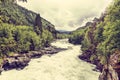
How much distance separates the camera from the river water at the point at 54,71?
265ft

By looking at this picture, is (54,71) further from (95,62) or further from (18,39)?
(18,39)

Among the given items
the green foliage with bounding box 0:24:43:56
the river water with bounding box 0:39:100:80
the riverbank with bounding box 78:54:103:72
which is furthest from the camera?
the green foliage with bounding box 0:24:43:56

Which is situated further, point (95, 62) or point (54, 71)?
point (95, 62)

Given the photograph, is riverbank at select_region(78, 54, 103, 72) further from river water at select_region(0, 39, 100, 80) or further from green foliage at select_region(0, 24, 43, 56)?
green foliage at select_region(0, 24, 43, 56)

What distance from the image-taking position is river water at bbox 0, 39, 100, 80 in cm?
8062

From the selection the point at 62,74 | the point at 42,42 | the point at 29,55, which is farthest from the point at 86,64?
the point at 42,42

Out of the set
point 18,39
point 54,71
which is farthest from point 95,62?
point 18,39

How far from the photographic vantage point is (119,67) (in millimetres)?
43844

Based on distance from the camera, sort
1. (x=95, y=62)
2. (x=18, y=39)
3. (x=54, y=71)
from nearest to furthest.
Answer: (x=54, y=71) → (x=95, y=62) → (x=18, y=39)

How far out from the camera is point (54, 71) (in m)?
90.6

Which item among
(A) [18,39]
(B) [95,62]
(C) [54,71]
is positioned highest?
(A) [18,39]

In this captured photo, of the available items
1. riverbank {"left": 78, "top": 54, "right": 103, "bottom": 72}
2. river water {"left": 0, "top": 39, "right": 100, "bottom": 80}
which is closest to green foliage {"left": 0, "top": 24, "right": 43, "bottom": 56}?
river water {"left": 0, "top": 39, "right": 100, "bottom": 80}

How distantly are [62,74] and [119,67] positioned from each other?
43265 millimetres

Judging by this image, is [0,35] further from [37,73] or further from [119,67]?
[119,67]
